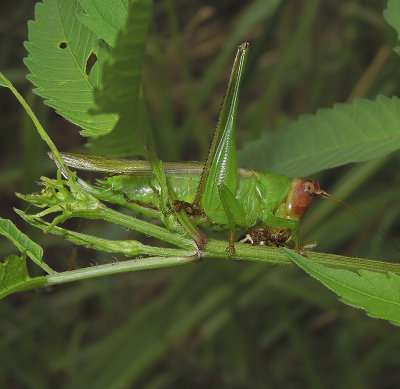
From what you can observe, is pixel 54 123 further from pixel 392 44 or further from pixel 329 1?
pixel 392 44

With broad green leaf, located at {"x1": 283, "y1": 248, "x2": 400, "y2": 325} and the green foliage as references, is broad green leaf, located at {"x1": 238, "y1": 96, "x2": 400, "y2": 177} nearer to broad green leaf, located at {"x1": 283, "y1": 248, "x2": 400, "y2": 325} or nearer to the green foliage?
broad green leaf, located at {"x1": 283, "y1": 248, "x2": 400, "y2": 325}

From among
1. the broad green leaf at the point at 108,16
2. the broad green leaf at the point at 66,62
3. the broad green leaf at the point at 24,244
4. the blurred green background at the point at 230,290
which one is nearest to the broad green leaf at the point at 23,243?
the broad green leaf at the point at 24,244

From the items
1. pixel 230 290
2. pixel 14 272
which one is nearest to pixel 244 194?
pixel 14 272

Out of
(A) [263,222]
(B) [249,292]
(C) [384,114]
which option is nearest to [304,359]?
(B) [249,292]

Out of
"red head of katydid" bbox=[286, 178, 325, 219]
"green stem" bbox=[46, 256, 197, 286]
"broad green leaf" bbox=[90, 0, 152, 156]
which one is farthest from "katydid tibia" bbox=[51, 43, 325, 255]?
"broad green leaf" bbox=[90, 0, 152, 156]

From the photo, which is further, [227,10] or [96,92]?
[227,10]
